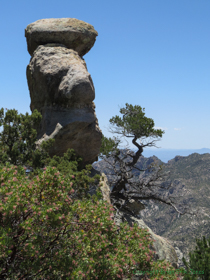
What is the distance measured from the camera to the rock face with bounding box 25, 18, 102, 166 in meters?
22.6

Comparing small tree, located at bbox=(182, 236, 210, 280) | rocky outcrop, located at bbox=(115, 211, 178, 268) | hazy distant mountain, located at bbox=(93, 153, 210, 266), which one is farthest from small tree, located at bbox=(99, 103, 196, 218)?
hazy distant mountain, located at bbox=(93, 153, 210, 266)

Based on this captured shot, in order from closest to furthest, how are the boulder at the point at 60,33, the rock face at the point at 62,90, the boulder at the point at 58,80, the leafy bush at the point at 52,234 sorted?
the leafy bush at the point at 52,234 → the boulder at the point at 58,80 → the rock face at the point at 62,90 → the boulder at the point at 60,33

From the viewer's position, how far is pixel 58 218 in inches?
361

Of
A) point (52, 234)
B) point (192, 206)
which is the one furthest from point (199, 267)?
point (192, 206)

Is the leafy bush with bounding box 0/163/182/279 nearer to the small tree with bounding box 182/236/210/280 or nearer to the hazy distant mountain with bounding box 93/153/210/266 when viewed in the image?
the small tree with bounding box 182/236/210/280

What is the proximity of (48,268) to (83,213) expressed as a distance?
7.97 ft

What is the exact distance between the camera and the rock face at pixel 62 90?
22625mm

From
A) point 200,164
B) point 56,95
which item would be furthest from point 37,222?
point 200,164

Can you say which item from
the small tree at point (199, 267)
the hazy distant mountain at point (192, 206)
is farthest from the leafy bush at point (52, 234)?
the hazy distant mountain at point (192, 206)

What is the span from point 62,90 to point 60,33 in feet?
23.0

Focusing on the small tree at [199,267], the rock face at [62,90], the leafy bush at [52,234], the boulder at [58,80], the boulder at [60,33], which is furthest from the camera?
the boulder at [60,33]

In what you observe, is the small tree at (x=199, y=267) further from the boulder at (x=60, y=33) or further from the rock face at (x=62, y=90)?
the boulder at (x=60, y=33)

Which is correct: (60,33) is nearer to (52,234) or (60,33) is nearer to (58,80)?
(58,80)

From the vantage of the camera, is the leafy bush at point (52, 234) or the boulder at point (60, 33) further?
the boulder at point (60, 33)
